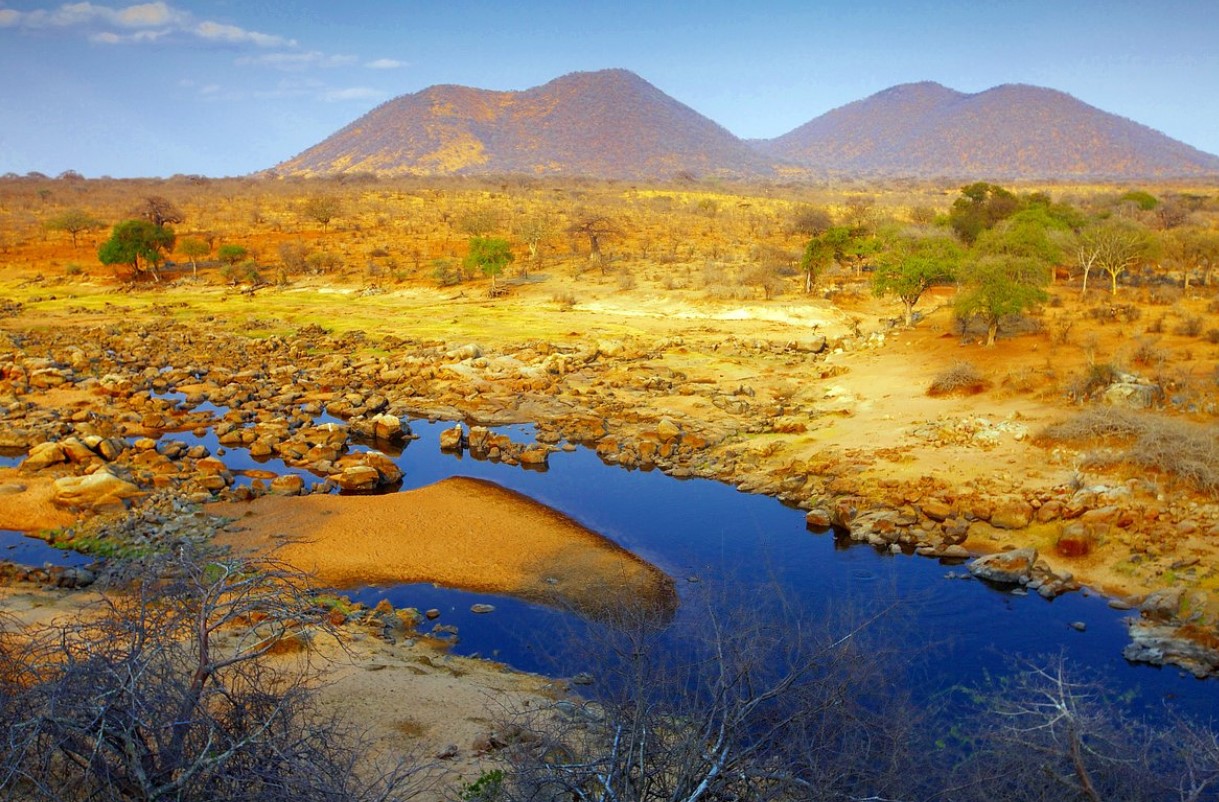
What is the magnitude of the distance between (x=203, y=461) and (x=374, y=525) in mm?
5717

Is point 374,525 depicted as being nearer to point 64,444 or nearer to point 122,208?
point 64,444

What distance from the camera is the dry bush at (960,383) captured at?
22.6 meters

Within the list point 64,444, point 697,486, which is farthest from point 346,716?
point 64,444

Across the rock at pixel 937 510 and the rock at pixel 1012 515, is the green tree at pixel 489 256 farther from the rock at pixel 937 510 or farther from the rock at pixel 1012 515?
the rock at pixel 1012 515

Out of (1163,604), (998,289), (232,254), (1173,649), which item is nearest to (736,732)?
(1173,649)

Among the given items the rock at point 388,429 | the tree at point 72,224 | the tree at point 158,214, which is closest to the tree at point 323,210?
the tree at point 158,214

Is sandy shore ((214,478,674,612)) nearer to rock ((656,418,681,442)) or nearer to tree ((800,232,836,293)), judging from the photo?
rock ((656,418,681,442))

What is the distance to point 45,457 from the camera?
62.3 ft

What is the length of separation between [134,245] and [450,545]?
1418 inches

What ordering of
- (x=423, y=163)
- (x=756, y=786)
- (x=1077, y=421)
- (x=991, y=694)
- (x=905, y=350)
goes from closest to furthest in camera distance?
(x=756, y=786), (x=991, y=694), (x=1077, y=421), (x=905, y=350), (x=423, y=163)

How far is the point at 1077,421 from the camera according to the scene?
727 inches

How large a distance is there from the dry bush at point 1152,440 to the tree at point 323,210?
48.1m

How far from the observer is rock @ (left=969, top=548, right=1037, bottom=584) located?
1408 centimetres

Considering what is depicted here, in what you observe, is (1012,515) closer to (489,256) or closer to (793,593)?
(793,593)
